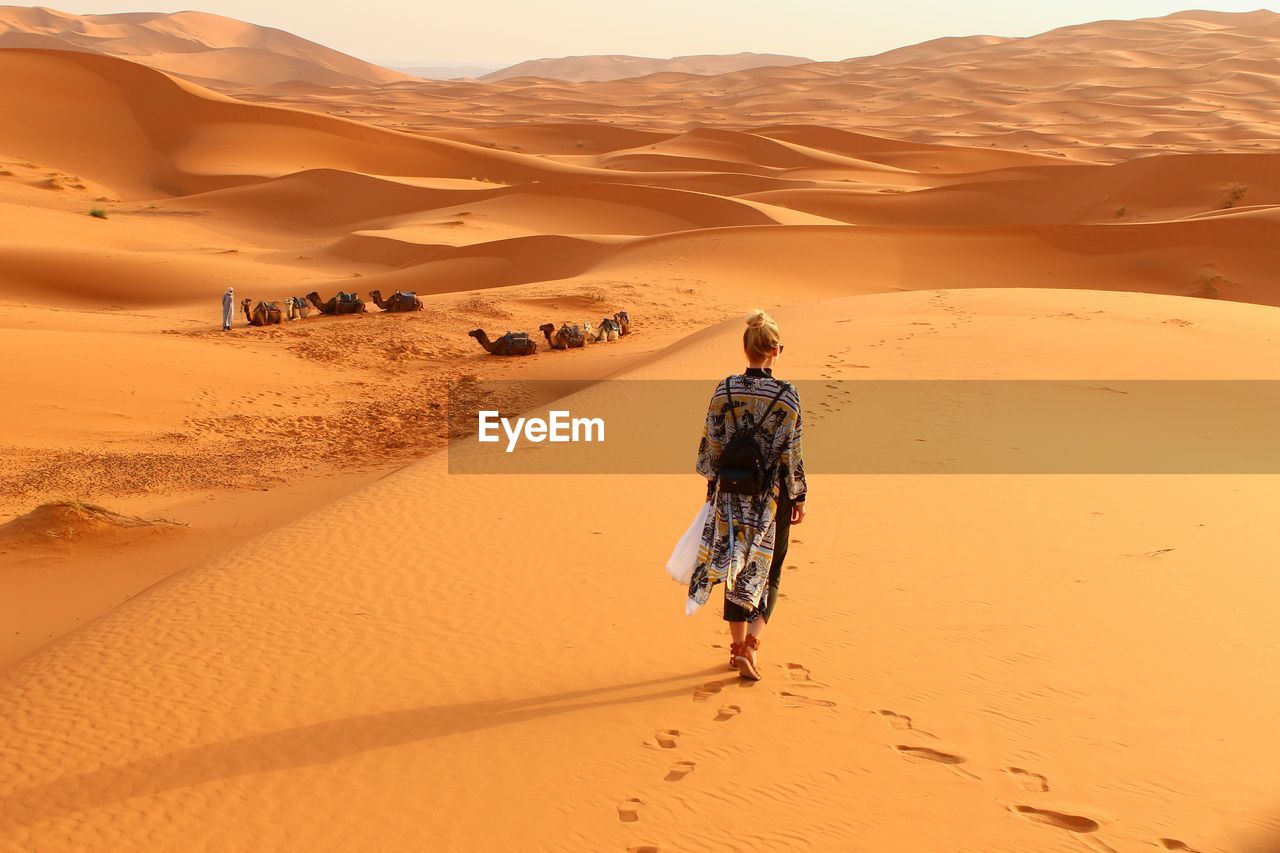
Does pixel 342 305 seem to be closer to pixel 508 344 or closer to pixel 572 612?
pixel 508 344

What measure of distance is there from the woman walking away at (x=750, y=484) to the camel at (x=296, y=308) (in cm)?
1393

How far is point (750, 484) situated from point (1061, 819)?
5.94 ft

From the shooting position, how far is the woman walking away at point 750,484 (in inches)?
190

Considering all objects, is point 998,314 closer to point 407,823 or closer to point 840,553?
point 840,553

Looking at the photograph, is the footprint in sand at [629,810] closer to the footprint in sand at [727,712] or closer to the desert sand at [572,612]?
the desert sand at [572,612]

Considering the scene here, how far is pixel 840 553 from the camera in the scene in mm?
6918

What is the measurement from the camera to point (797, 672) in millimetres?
5211

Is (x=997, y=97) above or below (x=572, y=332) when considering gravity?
above

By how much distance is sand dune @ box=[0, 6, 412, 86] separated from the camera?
146 metres

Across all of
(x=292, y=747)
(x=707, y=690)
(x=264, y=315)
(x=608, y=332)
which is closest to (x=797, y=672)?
(x=707, y=690)

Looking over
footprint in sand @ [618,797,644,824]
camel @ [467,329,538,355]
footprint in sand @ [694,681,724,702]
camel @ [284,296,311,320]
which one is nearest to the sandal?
footprint in sand @ [694,681,724,702]

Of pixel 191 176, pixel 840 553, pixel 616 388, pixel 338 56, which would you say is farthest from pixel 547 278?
pixel 338 56

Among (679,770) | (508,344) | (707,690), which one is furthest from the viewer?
(508,344)

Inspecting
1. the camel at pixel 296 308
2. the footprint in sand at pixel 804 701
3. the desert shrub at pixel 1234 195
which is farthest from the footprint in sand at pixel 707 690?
the desert shrub at pixel 1234 195
